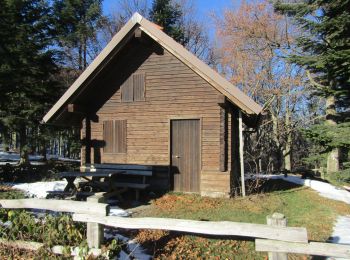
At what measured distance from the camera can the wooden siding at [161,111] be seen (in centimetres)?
1277

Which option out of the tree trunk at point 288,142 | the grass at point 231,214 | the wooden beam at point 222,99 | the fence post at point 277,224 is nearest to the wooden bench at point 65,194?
the grass at point 231,214

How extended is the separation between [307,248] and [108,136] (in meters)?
10.5

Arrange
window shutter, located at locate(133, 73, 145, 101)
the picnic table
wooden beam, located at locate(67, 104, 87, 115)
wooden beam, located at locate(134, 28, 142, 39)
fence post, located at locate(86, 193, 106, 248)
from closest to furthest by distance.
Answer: fence post, located at locate(86, 193, 106, 248), the picnic table, wooden beam, located at locate(134, 28, 142, 39), wooden beam, located at locate(67, 104, 87, 115), window shutter, located at locate(133, 73, 145, 101)

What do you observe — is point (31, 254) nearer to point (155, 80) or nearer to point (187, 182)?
point (187, 182)

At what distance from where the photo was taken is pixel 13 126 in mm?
20438

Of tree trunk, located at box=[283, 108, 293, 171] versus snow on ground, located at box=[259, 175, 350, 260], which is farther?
tree trunk, located at box=[283, 108, 293, 171]

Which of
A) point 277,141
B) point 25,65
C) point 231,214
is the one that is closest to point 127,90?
point 231,214

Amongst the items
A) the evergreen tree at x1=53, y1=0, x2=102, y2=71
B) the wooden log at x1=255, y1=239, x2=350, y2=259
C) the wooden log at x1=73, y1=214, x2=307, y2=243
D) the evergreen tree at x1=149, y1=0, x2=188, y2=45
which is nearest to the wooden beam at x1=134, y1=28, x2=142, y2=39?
the wooden log at x1=73, y1=214, x2=307, y2=243

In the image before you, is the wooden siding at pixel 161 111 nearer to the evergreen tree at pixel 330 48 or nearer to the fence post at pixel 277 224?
the evergreen tree at pixel 330 48

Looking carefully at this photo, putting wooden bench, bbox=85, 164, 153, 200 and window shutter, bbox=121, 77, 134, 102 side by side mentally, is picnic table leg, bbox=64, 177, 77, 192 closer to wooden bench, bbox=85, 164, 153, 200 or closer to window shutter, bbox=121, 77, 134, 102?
wooden bench, bbox=85, 164, 153, 200

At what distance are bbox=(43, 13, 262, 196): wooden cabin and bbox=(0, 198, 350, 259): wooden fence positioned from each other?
6554 mm

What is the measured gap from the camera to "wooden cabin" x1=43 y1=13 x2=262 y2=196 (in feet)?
41.4

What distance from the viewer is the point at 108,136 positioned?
1434 cm

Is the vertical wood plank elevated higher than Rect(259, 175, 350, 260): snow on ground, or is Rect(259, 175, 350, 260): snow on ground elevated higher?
the vertical wood plank
